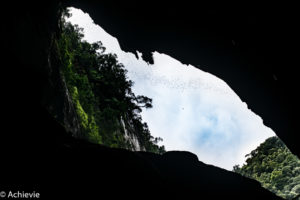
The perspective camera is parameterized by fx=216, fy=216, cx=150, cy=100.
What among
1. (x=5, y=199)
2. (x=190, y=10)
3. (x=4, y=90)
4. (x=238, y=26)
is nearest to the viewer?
(x=5, y=199)

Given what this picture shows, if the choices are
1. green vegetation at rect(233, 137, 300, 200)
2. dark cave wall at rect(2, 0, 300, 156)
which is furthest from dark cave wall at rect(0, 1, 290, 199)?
green vegetation at rect(233, 137, 300, 200)

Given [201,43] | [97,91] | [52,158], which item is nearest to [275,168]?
[97,91]

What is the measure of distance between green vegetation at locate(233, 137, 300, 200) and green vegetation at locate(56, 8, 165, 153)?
803 inches

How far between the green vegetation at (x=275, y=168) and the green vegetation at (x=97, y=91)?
20.4m

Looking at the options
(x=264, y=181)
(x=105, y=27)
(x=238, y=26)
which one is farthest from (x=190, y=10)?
(x=264, y=181)

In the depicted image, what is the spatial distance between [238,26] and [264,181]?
1291 inches

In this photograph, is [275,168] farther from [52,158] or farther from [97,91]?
[52,158]

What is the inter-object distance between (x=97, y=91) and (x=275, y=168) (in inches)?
1179

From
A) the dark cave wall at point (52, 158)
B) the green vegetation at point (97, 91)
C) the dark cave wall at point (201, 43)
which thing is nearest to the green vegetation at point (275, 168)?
the green vegetation at point (97, 91)

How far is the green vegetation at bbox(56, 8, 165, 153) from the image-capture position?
12.9m

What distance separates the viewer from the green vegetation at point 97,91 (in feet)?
42.4

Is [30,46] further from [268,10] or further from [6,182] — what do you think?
[268,10]

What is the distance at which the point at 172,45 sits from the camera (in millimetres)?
8711

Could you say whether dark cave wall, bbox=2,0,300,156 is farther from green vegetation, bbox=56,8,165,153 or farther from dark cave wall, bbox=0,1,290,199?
green vegetation, bbox=56,8,165,153
